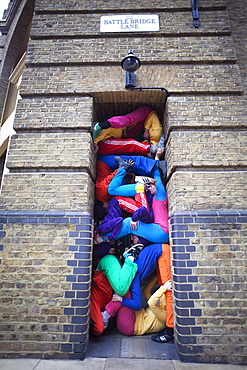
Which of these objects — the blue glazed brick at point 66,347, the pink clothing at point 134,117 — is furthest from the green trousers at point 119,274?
the pink clothing at point 134,117

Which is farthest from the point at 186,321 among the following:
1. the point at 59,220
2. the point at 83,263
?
the point at 59,220

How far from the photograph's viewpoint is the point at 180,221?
3.20 metres

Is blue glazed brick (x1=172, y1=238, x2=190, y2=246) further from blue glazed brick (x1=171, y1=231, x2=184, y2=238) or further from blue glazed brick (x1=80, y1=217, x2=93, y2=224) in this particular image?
blue glazed brick (x1=80, y1=217, x2=93, y2=224)

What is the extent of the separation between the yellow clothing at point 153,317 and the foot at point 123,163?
84.2 inches

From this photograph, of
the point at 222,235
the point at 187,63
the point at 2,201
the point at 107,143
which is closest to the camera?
the point at 222,235

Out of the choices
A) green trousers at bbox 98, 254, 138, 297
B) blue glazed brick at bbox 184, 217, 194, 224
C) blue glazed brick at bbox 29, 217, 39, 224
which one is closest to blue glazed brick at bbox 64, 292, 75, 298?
green trousers at bbox 98, 254, 138, 297

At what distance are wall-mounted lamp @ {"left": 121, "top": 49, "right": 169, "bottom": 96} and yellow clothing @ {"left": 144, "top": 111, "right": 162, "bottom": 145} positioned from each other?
608mm

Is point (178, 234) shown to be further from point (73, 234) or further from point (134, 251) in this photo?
point (73, 234)

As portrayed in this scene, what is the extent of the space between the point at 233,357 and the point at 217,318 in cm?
46

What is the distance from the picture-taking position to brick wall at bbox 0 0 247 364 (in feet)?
9.61

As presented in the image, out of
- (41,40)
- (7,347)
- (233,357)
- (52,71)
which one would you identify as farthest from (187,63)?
(7,347)

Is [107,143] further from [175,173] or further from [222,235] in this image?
[222,235]

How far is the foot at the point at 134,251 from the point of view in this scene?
144 inches

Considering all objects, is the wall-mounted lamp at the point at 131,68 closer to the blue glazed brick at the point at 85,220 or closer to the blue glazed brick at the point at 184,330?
the blue glazed brick at the point at 85,220
